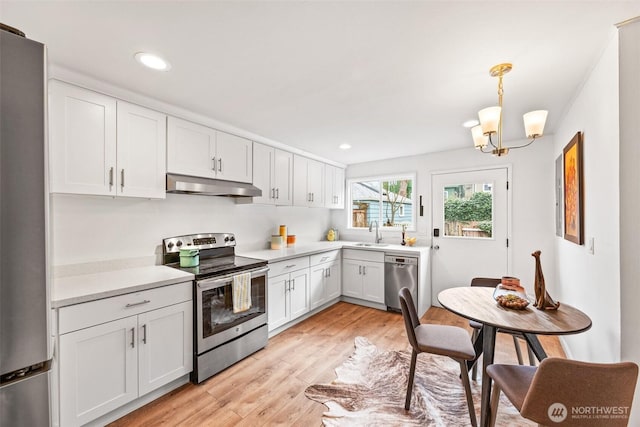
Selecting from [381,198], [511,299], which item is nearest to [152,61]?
[511,299]

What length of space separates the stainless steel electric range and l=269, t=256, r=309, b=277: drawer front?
21 centimetres

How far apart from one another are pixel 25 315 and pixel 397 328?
3314 millimetres

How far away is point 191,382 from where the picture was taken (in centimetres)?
223

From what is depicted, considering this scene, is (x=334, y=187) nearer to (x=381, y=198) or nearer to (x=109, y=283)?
(x=381, y=198)

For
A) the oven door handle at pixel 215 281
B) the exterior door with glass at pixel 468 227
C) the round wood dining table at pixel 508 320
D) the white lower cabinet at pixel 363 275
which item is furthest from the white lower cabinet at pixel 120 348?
the exterior door with glass at pixel 468 227

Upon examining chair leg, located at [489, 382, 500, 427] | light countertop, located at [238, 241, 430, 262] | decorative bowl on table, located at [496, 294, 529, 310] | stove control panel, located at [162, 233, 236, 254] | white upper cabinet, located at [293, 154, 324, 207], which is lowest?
chair leg, located at [489, 382, 500, 427]

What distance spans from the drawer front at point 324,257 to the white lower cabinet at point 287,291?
0.43 ft

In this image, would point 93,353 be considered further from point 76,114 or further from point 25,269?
point 76,114

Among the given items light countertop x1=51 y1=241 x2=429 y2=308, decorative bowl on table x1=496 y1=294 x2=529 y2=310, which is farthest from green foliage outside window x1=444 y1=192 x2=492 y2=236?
light countertop x1=51 y1=241 x2=429 y2=308

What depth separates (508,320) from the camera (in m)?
1.58

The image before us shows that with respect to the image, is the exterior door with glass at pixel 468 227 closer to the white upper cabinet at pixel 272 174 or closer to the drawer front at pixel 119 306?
the white upper cabinet at pixel 272 174

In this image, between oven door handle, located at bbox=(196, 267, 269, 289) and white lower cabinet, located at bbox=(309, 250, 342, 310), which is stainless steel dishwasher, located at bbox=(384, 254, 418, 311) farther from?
oven door handle, located at bbox=(196, 267, 269, 289)

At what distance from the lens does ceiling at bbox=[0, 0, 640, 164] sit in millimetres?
1305

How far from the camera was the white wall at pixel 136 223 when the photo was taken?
6.84 feet
